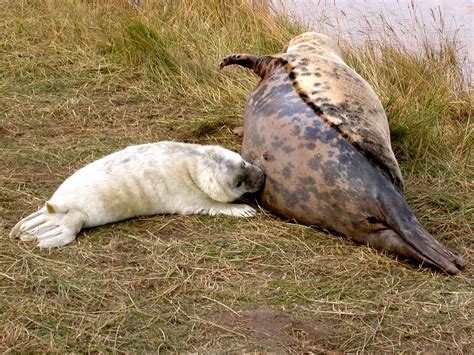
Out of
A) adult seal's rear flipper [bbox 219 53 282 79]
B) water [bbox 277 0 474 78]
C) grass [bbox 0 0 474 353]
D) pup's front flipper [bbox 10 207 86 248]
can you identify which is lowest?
water [bbox 277 0 474 78]

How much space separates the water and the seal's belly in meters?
2.98

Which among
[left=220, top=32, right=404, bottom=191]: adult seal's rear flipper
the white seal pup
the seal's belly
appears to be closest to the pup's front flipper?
the white seal pup

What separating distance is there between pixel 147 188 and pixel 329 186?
37.7 inches

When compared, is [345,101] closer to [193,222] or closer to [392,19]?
[193,222]

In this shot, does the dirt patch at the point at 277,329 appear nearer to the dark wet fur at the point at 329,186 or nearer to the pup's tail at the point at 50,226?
the dark wet fur at the point at 329,186

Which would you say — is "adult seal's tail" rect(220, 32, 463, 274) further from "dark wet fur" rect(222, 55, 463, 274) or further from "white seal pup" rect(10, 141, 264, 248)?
"white seal pup" rect(10, 141, 264, 248)

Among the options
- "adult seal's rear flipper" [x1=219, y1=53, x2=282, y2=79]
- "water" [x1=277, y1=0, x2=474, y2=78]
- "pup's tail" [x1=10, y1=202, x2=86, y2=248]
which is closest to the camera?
"pup's tail" [x1=10, y1=202, x2=86, y2=248]

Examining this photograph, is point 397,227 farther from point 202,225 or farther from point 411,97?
point 411,97

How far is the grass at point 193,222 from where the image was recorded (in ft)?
12.3

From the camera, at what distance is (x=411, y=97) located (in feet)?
22.3

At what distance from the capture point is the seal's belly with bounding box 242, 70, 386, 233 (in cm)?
462

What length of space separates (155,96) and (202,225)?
2409mm

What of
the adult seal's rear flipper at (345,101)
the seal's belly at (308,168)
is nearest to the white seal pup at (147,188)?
the seal's belly at (308,168)

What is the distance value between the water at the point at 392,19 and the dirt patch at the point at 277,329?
4.35m
